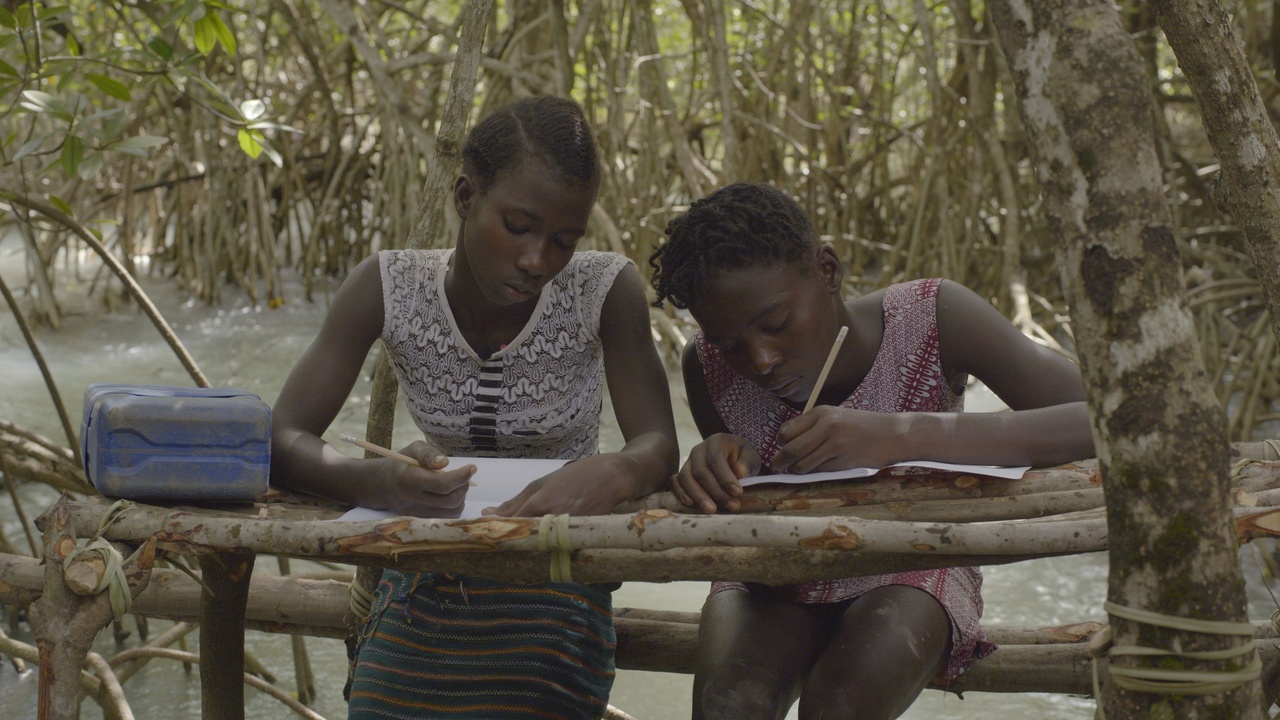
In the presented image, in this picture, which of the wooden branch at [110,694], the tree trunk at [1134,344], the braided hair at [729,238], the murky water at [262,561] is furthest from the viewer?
the murky water at [262,561]

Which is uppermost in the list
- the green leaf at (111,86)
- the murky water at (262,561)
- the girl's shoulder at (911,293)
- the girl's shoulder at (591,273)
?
the green leaf at (111,86)

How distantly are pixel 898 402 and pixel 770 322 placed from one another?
30cm

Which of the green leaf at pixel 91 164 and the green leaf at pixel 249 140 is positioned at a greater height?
the green leaf at pixel 249 140

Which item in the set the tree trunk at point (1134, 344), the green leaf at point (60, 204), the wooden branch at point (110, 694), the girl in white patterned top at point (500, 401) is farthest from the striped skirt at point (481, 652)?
the green leaf at point (60, 204)

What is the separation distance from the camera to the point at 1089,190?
1.08m

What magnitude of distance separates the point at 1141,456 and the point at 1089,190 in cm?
25

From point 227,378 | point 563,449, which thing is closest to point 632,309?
point 563,449

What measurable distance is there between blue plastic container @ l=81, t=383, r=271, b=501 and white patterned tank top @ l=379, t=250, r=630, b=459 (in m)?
0.51

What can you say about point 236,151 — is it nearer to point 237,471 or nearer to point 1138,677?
point 237,471

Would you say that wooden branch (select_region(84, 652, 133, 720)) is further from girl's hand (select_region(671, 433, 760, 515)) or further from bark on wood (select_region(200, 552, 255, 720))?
girl's hand (select_region(671, 433, 760, 515))

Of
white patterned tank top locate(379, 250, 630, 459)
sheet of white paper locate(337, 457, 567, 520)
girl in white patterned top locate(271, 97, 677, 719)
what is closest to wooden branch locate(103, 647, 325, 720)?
girl in white patterned top locate(271, 97, 677, 719)

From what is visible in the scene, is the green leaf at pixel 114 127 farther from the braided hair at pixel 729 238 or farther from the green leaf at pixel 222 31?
the braided hair at pixel 729 238

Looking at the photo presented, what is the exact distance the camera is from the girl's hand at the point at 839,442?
1.73m

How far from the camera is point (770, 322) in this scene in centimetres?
188
